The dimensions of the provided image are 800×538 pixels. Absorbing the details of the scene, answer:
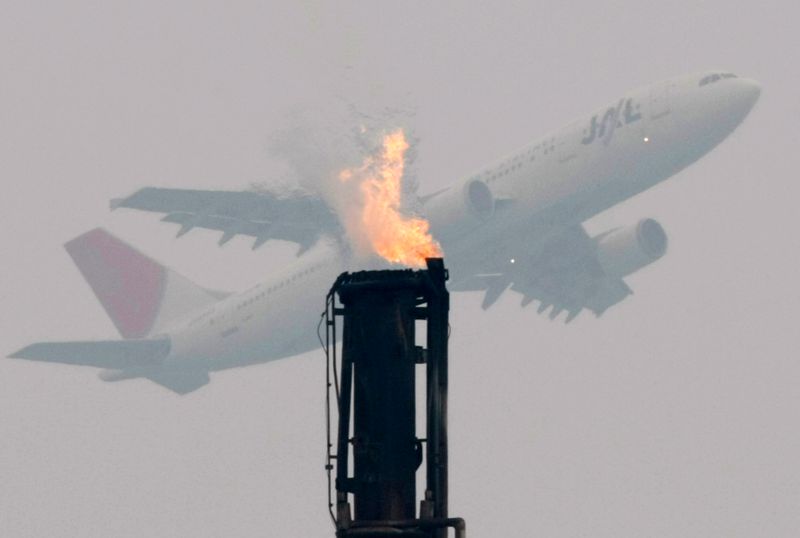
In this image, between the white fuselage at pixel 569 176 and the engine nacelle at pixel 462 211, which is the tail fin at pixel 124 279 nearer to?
the white fuselage at pixel 569 176

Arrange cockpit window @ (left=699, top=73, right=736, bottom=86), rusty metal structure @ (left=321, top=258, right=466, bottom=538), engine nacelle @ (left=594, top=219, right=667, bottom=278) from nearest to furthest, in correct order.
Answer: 1. rusty metal structure @ (left=321, top=258, right=466, bottom=538)
2. cockpit window @ (left=699, top=73, right=736, bottom=86)
3. engine nacelle @ (left=594, top=219, right=667, bottom=278)

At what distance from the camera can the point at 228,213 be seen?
56562mm

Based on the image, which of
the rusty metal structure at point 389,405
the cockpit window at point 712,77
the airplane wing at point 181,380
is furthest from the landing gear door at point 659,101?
the rusty metal structure at point 389,405

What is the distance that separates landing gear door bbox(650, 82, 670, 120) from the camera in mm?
53875

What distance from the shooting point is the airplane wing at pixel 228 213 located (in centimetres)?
5556

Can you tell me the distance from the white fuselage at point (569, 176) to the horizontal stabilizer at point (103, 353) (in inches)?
199

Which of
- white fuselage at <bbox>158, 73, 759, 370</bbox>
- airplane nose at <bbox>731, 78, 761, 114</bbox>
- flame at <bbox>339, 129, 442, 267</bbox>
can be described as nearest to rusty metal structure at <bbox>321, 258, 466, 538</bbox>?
flame at <bbox>339, 129, 442, 267</bbox>

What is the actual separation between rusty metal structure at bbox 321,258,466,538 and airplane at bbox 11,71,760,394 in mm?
29309

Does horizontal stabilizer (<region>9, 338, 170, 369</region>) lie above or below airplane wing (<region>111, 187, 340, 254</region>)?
below

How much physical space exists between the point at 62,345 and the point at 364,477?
4437 centimetres

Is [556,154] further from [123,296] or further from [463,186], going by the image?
[123,296]

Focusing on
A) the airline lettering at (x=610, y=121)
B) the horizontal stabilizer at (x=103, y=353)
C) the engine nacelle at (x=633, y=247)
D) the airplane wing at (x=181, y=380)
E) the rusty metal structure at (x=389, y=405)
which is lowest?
the rusty metal structure at (x=389, y=405)

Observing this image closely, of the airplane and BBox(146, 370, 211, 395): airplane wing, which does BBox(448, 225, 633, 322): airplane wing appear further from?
BBox(146, 370, 211, 395): airplane wing

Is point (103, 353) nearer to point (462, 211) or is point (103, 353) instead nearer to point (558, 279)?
point (462, 211)
